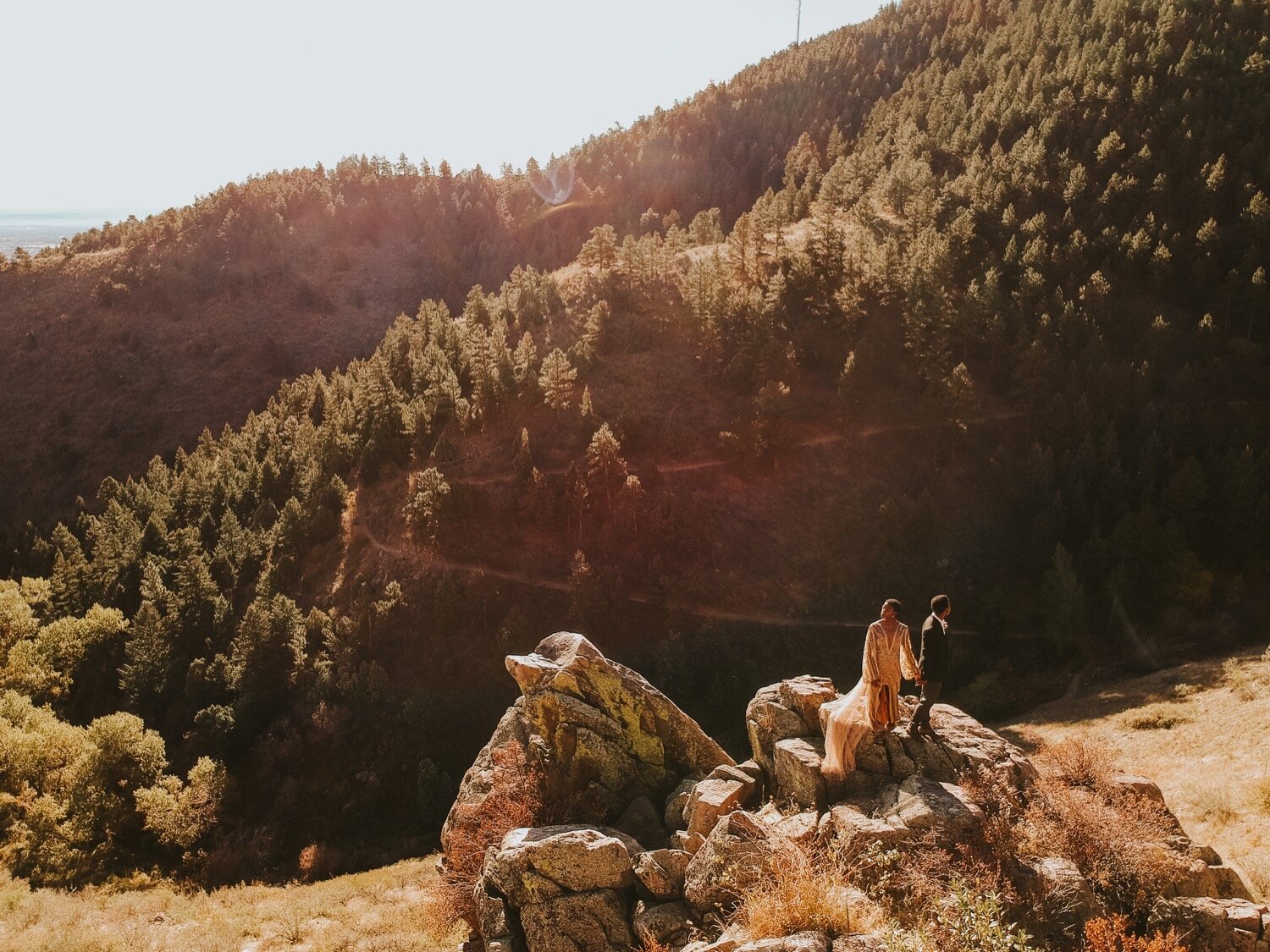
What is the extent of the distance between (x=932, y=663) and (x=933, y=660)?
8 cm

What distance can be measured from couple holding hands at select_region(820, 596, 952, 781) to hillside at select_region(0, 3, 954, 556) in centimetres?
7730

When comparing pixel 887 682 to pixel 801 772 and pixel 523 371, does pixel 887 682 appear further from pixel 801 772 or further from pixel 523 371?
pixel 523 371

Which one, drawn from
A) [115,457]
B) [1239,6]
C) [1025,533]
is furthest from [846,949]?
[1239,6]

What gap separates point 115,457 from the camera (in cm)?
8438

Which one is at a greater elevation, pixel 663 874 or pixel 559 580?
pixel 663 874

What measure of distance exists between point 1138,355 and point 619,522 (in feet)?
151

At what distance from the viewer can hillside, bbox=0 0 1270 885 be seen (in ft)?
138

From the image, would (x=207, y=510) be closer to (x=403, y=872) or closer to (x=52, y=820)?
(x=52, y=820)

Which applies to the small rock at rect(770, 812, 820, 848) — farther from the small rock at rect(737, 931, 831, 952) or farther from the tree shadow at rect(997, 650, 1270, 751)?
the tree shadow at rect(997, 650, 1270, 751)

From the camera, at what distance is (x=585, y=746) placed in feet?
65.6

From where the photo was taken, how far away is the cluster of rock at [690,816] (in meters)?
13.4

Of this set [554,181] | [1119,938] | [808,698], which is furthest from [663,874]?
[554,181]

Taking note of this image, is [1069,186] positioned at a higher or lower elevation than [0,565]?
higher

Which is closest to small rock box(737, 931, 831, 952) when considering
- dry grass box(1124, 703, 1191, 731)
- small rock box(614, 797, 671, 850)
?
small rock box(614, 797, 671, 850)
